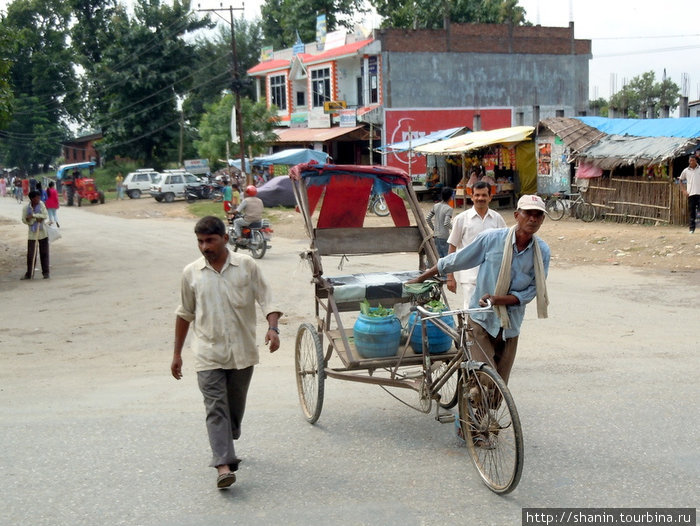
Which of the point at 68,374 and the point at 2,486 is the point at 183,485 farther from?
the point at 68,374

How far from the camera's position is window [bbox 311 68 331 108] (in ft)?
136

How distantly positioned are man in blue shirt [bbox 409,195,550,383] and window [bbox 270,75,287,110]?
42.5m

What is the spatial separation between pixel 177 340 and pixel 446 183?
2914 cm

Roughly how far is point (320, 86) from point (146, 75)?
16.4 meters

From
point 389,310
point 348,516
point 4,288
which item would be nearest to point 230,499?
point 348,516

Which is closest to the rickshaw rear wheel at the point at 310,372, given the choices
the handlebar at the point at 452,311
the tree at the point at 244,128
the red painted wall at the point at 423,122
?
the handlebar at the point at 452,311

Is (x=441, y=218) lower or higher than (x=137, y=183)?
lower

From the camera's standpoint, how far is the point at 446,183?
3306 cm

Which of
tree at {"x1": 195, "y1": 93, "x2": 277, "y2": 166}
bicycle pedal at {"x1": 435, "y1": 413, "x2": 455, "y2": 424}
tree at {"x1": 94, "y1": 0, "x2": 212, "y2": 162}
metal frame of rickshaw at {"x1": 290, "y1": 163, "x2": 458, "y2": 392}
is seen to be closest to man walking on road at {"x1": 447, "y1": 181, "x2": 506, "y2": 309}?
metal frame of rickshaw at {"x1": 290, "y1": 163, "x2": 458, "y2": 392}

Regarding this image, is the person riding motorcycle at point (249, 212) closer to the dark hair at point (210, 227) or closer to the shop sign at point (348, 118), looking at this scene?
the dark hair at point (210, 227)

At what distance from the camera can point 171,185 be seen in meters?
38.8

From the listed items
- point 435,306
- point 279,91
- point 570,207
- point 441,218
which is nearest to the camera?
point 435,306

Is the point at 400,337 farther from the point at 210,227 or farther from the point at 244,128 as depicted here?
the point at 244,128

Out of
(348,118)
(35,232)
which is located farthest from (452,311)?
(348,118)
